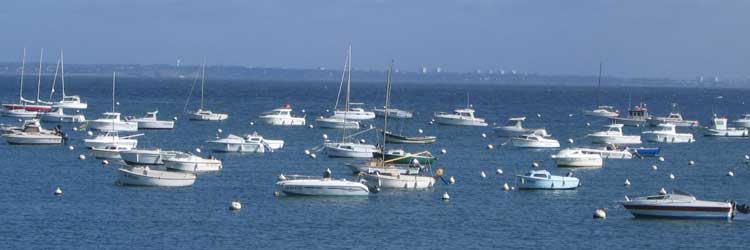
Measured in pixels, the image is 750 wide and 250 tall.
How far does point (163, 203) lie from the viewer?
53.9m

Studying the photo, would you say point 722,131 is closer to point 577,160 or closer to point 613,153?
point 613,153

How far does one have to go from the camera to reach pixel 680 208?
50938 millimetres

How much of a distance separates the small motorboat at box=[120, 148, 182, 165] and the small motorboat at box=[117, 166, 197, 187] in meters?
8.26

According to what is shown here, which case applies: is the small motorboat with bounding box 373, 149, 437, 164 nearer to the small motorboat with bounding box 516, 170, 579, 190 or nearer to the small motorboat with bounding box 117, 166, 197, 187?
the small motorboat with bounding box 516, 170, 579, 190

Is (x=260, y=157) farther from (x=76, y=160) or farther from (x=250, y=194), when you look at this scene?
(x=250, y=194)

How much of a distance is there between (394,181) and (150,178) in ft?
34.8

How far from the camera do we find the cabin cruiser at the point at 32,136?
8006cm

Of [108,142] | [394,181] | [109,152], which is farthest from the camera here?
[108,142]

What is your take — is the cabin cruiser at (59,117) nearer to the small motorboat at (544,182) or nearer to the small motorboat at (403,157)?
the small motorboat at (403,157)

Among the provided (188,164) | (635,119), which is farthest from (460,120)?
(188,164)

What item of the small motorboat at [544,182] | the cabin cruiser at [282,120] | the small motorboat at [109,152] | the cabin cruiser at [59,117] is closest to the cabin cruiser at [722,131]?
the cabin cruiser at [282,120]

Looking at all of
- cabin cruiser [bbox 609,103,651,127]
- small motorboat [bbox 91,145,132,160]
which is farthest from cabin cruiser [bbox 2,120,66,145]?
cabin cruiser [bbox 609,103,651,127]

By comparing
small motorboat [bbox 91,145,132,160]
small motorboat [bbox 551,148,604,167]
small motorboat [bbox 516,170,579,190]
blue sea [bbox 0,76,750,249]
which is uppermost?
small motorboat [bbox 551,148,604,167]

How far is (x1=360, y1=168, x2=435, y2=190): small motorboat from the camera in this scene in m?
59.4
